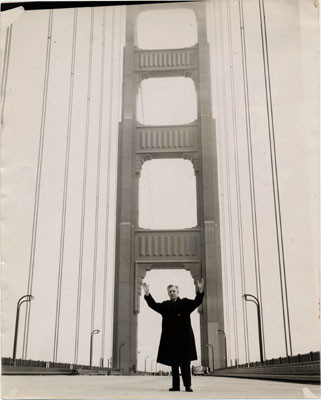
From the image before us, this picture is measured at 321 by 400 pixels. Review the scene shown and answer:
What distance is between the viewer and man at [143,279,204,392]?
3.61m

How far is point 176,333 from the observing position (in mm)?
3678

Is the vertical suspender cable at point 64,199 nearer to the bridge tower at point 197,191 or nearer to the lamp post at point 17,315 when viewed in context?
the lamp post at point 17,315

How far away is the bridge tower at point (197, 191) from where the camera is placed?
18.1 feet

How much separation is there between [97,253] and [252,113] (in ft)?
8.22

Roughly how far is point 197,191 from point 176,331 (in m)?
3.89

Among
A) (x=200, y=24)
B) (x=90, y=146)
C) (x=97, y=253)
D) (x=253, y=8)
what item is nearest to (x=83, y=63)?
(x=90, y=146)

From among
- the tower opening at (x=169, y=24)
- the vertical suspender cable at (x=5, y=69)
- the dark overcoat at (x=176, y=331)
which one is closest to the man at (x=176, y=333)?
the dark overcoat at (x=176, y=331)

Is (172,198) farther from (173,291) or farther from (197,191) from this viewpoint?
(173,291)

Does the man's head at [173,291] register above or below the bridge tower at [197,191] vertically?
below

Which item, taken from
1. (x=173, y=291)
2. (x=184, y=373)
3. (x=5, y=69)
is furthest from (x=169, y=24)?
(x=184, y=373)

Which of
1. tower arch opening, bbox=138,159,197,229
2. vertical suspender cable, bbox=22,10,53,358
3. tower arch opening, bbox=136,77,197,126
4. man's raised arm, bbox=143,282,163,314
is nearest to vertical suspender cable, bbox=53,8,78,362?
vertical suspender cable, bbox=22,10,53,358

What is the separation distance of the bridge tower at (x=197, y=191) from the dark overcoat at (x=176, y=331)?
1.22 m

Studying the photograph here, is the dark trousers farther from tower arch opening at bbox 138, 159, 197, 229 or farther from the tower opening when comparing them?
the tower opening

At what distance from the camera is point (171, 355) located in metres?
3.64
